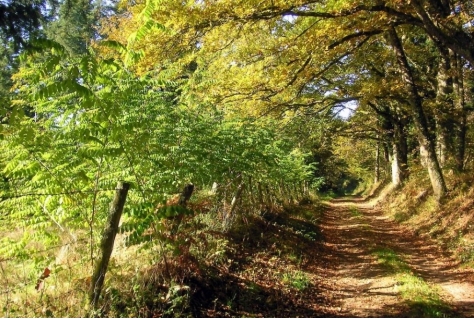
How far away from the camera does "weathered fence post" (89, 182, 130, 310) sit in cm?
449

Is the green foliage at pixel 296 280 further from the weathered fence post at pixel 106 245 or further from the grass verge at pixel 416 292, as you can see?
the weathered fence post at pixel 106 245

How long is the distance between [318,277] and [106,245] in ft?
18.0

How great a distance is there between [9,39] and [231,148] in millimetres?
6113

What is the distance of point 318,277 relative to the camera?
8.61m

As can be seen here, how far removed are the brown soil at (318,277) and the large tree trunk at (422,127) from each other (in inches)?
98.3

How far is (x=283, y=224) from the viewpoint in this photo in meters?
12.6

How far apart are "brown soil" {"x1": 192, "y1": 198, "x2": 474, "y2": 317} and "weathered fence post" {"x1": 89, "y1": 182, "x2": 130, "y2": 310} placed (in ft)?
4.92

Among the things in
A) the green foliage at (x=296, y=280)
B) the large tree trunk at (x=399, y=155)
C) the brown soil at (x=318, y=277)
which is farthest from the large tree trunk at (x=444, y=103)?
the green foliage at (x=296, y=280)

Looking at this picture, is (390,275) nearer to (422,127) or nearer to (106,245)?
(106,245)

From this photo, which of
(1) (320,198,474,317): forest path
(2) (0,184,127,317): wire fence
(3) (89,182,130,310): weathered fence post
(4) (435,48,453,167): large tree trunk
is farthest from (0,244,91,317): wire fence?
(4) (435,48,453,167): large tree trunk

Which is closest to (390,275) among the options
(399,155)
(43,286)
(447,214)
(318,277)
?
(318,277)

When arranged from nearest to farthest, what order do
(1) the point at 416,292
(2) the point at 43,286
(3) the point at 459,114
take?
Result: (2) the point at 43,286, (1) the point at 416,292, (3) the point at 459,114

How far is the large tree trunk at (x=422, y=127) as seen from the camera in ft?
47.4

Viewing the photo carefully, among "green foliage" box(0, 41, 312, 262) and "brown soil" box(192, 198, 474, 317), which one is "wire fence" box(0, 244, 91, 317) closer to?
"green foliage" box(0, 41, 312, 262)
